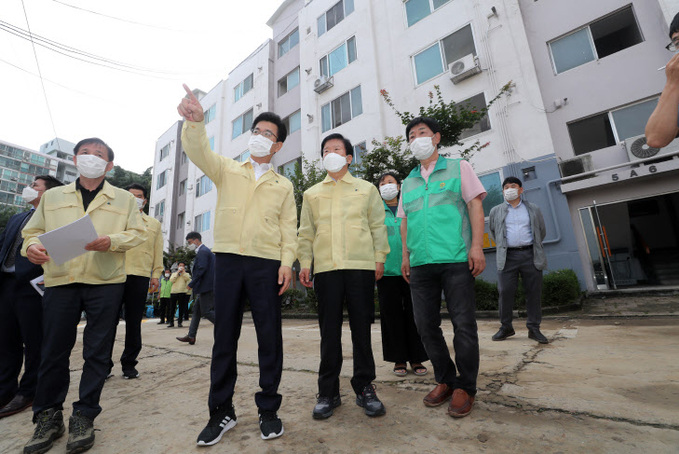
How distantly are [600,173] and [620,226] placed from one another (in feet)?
9.73

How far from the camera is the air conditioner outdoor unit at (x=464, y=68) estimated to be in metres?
10.2

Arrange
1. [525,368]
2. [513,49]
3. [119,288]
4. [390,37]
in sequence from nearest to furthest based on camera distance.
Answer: [119,288], [525,368], [513,49], [390,37]

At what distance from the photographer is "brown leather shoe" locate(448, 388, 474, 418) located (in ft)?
5.79

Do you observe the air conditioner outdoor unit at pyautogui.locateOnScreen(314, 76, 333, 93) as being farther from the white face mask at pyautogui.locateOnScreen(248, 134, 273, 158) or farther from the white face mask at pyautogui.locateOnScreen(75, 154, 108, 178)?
the white face mask at pyautogui.locateOnScreen(75, 154, 108, 178)

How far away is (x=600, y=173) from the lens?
856 centimetres

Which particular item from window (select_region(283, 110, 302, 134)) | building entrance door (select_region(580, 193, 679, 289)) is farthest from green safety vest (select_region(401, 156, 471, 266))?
window (select_region(283, 110, 302, 134))

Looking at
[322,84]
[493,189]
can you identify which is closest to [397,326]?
[493,189]

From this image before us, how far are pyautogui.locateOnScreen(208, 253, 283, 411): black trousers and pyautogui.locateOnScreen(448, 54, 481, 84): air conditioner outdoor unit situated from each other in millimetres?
10852

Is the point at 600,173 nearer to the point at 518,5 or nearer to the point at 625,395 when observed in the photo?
the point at 518,5

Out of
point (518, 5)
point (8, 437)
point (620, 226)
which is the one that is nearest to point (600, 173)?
point (620, 226)

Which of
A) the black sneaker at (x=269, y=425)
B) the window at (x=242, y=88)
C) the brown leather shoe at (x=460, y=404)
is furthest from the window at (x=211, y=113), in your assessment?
the brown leather shoe at (x=460, y=404)

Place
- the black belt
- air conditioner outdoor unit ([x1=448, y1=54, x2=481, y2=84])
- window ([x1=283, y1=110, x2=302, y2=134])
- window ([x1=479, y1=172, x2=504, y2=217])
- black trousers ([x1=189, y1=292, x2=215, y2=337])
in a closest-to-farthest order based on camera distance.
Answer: the black belt → black trousers ([x1=189, y1=292, x2=215, y2=337]) → window ([x1=479, y1=172, x2=504, y2=217]) → air conditioner outdoor unit ([x1=448, y1=54, x2=481, y2=84]) → window ([x1=283, y1=110, x2=302, y2=134])

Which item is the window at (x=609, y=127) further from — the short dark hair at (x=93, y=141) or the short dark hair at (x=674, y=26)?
the short dark hair at (x=93, y=141)

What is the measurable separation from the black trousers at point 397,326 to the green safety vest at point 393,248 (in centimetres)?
6
